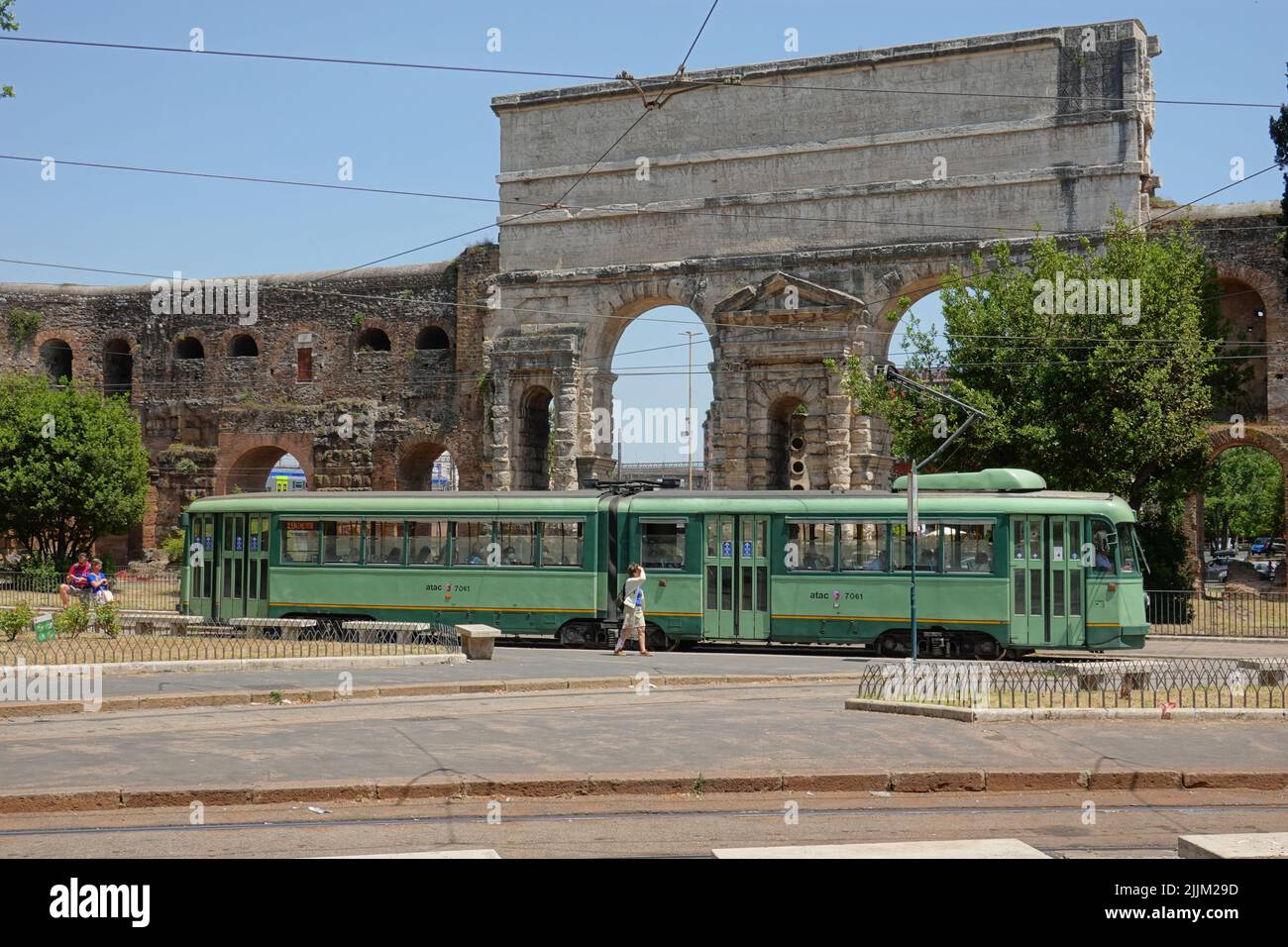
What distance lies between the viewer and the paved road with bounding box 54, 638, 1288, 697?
15133 mm

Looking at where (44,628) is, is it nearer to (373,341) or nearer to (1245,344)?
(373,341)

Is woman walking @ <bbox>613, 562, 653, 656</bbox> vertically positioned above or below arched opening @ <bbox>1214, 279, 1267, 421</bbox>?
below

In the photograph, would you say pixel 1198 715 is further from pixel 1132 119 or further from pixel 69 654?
pixel 1132 119

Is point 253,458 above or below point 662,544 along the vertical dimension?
above

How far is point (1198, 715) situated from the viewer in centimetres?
1297

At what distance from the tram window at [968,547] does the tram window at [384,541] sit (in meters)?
9.50

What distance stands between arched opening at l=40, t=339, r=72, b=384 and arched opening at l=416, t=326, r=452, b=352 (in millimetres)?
12857

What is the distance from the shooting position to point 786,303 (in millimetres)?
35469

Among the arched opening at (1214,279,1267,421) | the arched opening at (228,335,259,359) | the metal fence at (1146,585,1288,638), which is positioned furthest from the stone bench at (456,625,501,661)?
the arched opening at (228,335,259,359)

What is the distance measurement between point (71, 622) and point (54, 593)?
15152 millimetres

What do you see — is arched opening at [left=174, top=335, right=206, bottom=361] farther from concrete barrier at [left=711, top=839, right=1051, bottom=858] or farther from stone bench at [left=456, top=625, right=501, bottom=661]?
concrete barrier at [left=711, top=839, right=1051, bottom=858]

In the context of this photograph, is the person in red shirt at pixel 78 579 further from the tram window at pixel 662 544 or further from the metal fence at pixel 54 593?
the tram window at pixel 662 544

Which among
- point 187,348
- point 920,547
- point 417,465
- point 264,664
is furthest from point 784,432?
point 264,664

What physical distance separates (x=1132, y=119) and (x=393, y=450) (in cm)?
2329
